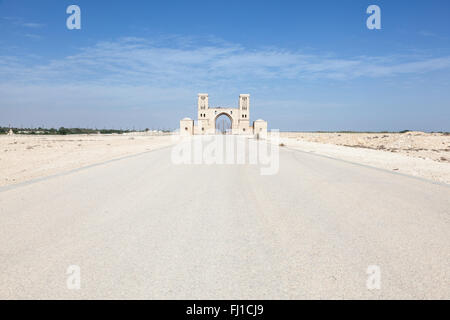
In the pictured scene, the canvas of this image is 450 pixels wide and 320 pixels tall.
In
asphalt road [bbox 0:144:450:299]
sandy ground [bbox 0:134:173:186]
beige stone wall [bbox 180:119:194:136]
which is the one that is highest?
beige stone wall [bbox 180:119:194:136]

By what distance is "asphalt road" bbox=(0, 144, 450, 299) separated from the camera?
3.24 m

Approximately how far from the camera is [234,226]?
5238 millimetres

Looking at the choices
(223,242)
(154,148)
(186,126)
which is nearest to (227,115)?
(186,126)

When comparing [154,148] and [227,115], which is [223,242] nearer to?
[154,148]

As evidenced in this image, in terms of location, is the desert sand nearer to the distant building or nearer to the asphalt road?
the asphalt road

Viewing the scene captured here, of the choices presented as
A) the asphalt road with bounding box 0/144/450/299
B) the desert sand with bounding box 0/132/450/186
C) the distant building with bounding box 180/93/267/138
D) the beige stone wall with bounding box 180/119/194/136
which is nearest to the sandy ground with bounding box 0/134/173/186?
the desert sand with bounding box 0/132/450/186

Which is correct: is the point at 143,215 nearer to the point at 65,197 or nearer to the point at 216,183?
the point at 65,197

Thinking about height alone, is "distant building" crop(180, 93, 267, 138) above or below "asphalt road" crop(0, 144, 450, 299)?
above

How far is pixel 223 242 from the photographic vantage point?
4.48 m

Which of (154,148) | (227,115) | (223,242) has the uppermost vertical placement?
(227,115)

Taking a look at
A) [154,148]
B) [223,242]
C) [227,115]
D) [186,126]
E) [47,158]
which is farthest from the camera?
[227,115]

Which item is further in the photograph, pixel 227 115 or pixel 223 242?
pixel 227 115

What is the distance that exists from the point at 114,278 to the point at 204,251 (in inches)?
44.3
